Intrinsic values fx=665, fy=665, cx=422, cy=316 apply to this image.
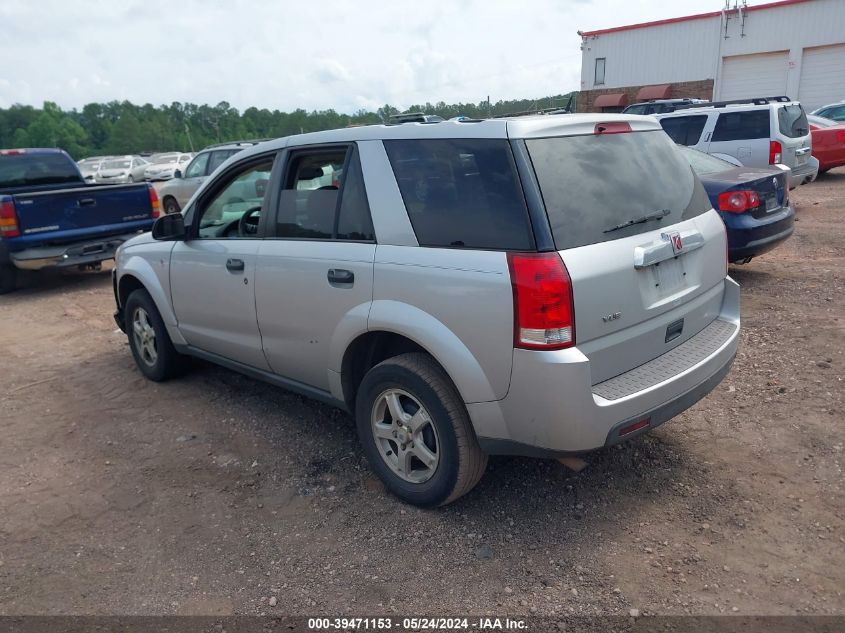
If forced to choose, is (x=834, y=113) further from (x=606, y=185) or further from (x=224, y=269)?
(x=224, y=269)

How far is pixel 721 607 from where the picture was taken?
2.65 meters

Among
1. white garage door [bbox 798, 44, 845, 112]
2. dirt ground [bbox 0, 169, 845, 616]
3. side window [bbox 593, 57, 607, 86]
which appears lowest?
dirt ground [bbox 0, 169, 845, 616]

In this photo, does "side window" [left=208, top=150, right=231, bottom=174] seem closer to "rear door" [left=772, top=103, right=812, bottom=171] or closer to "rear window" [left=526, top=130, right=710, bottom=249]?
"rear door" [left=772, top=103, right=812, bottom=171]

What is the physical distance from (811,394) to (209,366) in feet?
15.0

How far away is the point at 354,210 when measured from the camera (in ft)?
11.7

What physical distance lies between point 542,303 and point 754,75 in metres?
30.5

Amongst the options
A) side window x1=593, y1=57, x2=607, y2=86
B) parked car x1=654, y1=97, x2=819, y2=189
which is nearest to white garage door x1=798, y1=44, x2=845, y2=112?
side window x1=593, y1=57, x2=607, y2=86

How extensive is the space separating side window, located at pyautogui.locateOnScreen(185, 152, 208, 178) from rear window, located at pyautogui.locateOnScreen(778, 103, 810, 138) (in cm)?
1084

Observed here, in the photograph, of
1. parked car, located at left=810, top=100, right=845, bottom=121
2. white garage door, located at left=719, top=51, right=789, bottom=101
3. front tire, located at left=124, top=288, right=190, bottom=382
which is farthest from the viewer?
white garage door, located at left=719, top=51, right=789, bottom=101

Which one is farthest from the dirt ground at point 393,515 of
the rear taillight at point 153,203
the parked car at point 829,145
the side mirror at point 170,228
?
the parked car at point 829,145

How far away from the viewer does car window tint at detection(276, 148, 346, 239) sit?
371 cm

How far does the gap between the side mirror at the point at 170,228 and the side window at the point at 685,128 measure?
9570 millimetres

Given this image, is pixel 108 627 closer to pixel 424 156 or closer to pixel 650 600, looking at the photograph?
pixel 650 600

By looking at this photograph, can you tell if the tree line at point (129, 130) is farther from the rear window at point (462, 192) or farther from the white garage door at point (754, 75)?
the rear window at point (462, 192)
